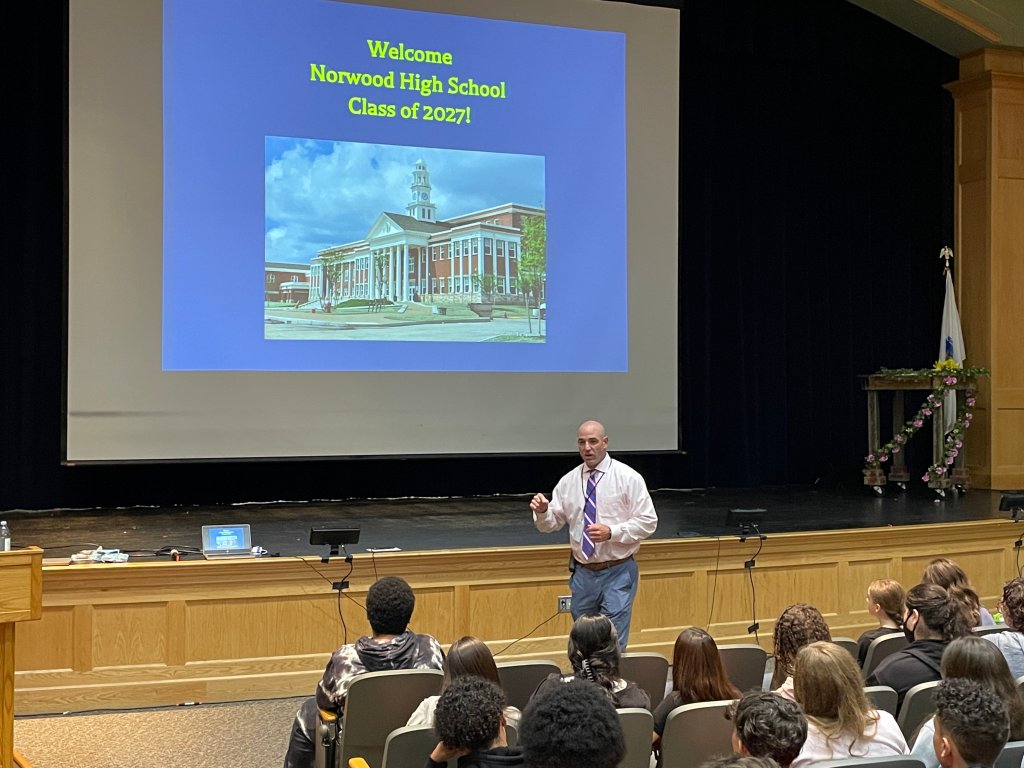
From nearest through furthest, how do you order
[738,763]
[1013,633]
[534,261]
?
1. [738,763]
2. [1013,633]
3. [534,261]

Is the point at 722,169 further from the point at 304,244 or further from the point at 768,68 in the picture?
the point at 304,244

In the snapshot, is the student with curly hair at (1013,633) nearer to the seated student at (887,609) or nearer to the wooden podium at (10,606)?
the seated student at (887,609)

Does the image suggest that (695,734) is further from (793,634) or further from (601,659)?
(793,634)

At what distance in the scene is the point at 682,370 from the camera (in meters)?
9.95

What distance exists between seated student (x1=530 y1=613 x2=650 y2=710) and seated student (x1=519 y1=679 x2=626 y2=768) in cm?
122

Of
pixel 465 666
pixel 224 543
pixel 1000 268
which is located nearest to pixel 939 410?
pixel 1000 268

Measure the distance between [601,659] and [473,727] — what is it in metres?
0.86

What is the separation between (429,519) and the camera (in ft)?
24.2

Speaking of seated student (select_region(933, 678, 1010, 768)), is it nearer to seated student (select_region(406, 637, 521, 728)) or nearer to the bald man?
seated student (select_region(406, 637, 521, 728))

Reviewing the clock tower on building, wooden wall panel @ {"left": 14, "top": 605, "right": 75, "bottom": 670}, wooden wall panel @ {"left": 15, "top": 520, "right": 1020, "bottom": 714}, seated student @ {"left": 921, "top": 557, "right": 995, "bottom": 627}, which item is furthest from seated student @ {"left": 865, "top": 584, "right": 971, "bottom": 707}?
the clock tower on building

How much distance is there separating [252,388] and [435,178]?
1.97m

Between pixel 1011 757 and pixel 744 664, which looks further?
pixel 744 664

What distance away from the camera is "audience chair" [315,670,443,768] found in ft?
10.6

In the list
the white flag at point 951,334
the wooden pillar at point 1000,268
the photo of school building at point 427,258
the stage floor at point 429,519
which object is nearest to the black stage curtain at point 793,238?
the wooden pillar at point 1000,268
